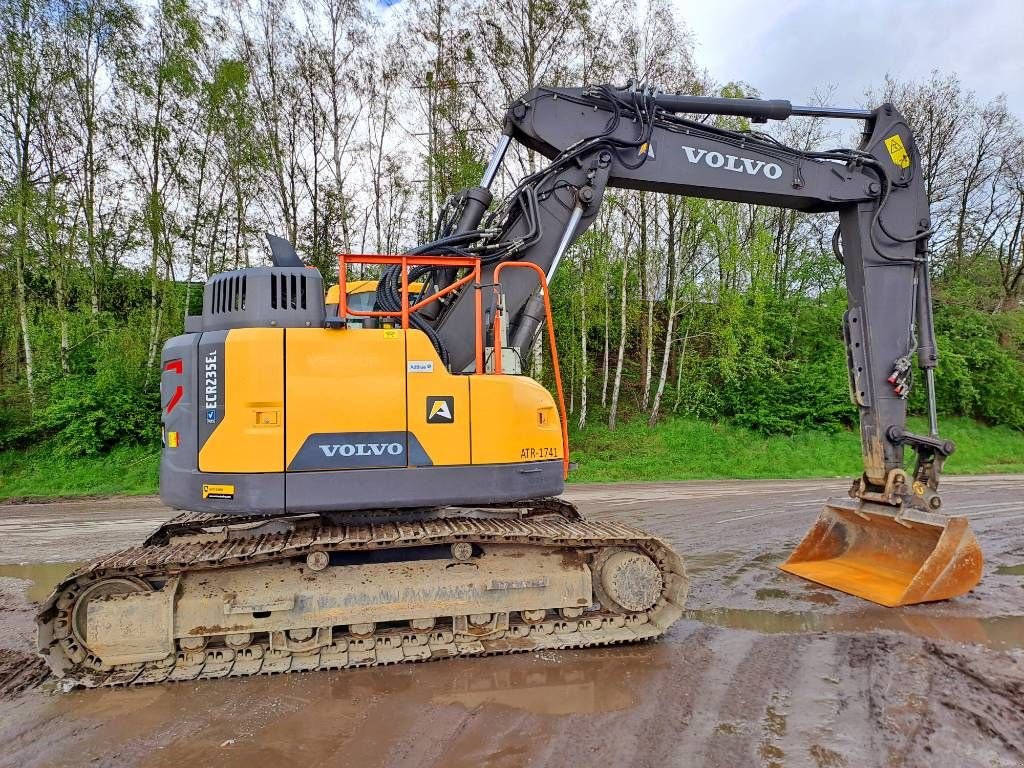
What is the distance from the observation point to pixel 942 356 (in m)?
21.4

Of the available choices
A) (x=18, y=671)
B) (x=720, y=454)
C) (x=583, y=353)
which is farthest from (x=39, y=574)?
(x=720, y=454)

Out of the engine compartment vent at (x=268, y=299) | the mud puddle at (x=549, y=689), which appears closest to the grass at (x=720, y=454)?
the mud puddle at (x=549, y=689)

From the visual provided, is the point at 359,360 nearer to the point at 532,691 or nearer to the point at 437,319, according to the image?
the point at 437,319

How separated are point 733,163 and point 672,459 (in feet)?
40.1

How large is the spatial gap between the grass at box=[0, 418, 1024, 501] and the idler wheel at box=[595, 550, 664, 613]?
1061 cm

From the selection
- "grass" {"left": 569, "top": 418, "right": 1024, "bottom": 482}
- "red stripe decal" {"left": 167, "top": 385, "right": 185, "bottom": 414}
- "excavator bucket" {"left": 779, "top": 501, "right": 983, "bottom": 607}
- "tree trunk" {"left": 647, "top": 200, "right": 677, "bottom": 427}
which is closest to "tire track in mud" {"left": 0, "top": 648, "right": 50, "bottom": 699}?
"red stripe decal" {"left": 167, "top": 385, "right": 185, "bottom": 414}

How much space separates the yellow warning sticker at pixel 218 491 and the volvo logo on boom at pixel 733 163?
4510 millimetres

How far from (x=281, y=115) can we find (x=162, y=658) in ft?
58.9

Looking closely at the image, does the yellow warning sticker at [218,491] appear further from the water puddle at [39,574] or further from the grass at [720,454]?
the grass at [720,454]

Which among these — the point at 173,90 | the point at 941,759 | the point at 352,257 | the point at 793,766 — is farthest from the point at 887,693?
the point at 173,90

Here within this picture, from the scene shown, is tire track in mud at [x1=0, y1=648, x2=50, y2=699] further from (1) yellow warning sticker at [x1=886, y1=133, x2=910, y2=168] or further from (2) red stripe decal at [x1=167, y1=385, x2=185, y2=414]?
(1) yellow warning sticker at [x1=886, y1=133, x2=910, y2=168]

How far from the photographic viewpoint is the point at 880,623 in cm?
486

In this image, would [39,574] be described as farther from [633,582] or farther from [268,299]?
[633,582]

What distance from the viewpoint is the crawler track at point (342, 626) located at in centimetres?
404
